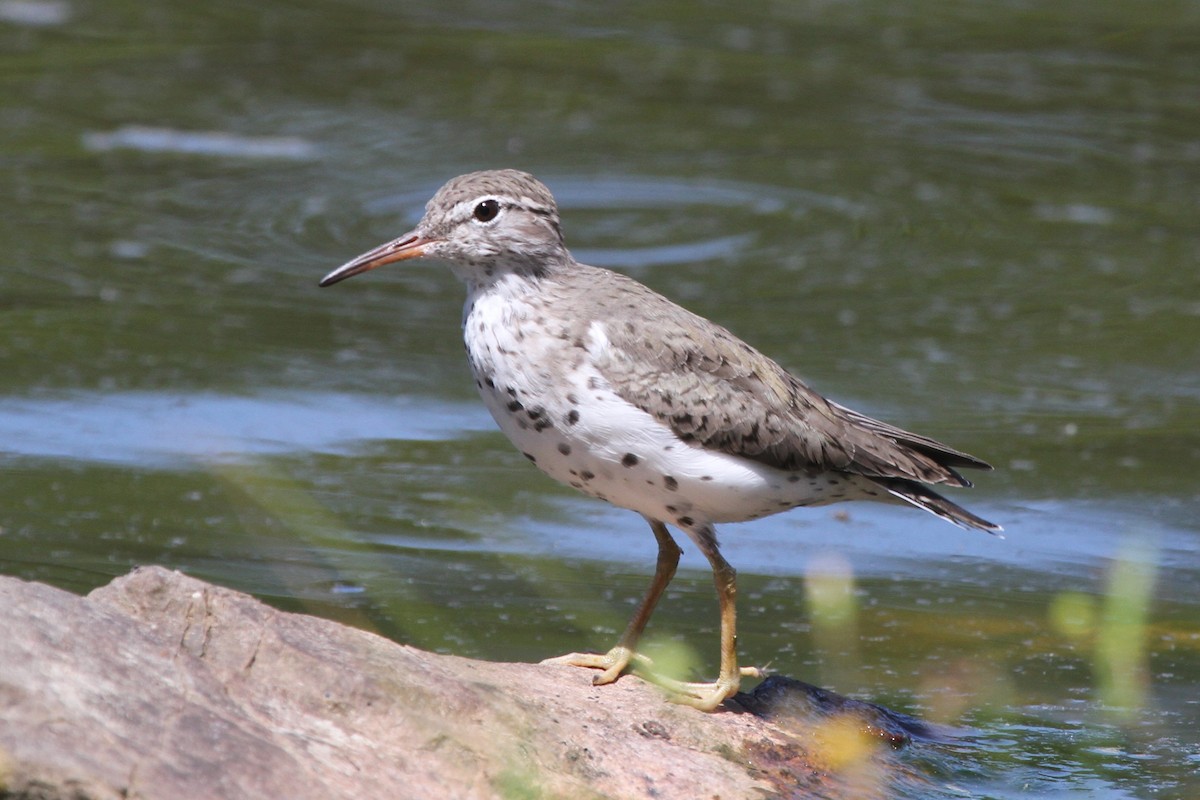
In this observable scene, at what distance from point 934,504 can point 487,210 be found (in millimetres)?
2157

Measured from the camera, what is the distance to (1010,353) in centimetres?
1192

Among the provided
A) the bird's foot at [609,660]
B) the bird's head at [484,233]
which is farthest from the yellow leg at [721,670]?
the bird's head at [484,233]

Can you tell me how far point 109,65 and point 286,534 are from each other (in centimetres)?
957

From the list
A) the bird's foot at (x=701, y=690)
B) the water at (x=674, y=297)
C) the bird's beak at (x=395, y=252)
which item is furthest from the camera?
the water at (x=674, y=297)

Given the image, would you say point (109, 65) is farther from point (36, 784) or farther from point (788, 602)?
point (36, 784)

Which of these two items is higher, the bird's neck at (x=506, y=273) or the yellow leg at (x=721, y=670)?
the bird's neck at (x=506, y=273)

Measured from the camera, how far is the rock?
180 inches

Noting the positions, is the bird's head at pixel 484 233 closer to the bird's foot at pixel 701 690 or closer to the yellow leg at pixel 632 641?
the yellow leg at pixel 632 641

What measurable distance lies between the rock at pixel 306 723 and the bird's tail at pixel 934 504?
1041 mm

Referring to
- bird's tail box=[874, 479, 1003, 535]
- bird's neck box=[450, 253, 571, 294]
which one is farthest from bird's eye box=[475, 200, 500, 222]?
bird's tail box=[874, 479, 1003, 535]

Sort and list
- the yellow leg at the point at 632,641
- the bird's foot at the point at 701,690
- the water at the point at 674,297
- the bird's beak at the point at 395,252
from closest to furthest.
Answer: the bird's foot at the point at 701,690 → the yellow leg at the point at 632,641 → the bird's beak at the point at 395,252 → the water at the point at 674,297

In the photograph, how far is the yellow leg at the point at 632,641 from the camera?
6.82m

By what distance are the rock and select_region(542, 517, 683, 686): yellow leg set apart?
12.8 inches

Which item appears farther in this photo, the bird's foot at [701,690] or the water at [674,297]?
the water at [674,297]
